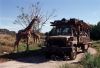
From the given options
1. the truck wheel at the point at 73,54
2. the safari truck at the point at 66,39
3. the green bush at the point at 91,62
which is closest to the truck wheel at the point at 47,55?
the safari truck at the point at 66,39

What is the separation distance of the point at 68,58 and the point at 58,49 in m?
1.09

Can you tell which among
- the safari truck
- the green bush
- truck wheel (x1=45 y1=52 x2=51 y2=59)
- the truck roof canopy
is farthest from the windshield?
the green bush

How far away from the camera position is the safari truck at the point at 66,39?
73.9 ft

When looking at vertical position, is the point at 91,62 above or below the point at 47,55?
above

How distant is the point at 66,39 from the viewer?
22469 mm

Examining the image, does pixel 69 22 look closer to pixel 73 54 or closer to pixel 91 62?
pixel 73 54

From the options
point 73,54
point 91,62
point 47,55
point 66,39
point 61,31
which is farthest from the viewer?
point 61,31

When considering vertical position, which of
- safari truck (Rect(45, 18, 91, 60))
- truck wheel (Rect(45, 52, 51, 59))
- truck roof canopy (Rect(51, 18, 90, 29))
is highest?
truck roof canopy (Rect(51, 18, 90, 29))

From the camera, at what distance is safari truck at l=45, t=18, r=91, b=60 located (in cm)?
2253

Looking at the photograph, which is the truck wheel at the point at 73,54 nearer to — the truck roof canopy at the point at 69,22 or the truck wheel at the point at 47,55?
the truck wheel at the point at 47,55

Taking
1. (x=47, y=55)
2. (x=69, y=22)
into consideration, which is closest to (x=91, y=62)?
(x=47, y=55)

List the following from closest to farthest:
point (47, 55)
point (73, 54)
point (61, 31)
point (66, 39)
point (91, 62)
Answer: point (91, 62) → point (66, 39) → point (73, 54) → point (47, 55) → point (61, 31)

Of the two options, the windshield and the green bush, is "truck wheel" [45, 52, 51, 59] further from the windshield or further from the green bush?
the green bush

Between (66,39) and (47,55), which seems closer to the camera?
(66,39)
